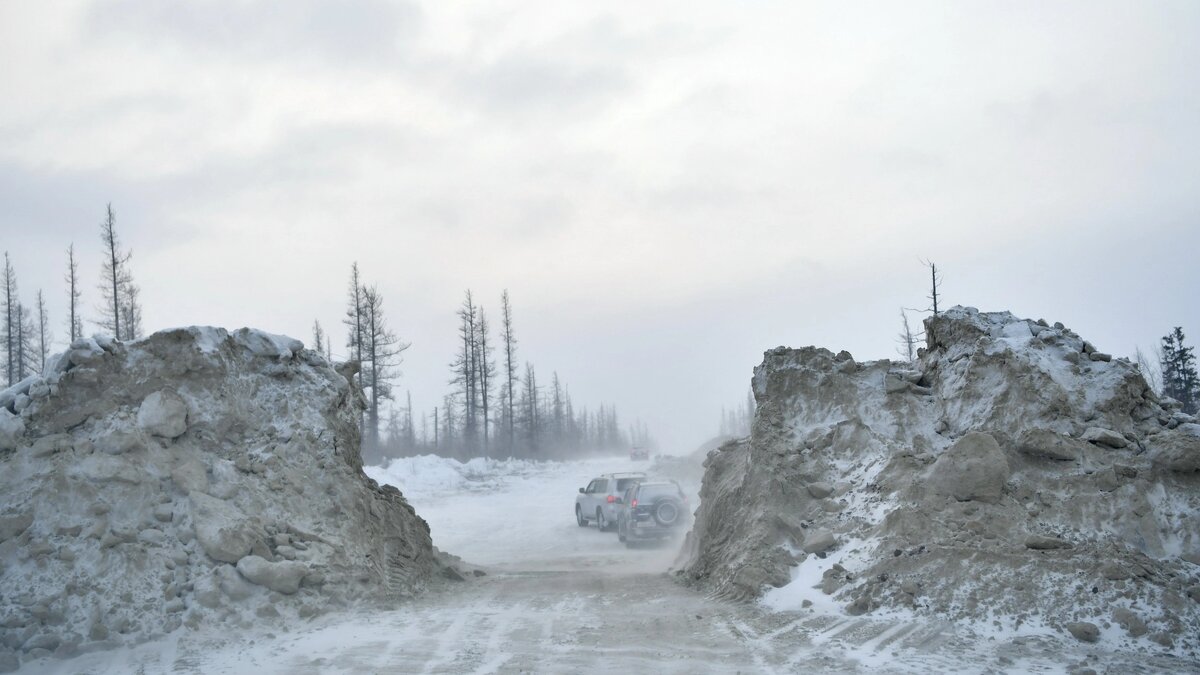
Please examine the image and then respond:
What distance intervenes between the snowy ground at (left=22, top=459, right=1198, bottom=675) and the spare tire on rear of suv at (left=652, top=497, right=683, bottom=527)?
6174 millimetres

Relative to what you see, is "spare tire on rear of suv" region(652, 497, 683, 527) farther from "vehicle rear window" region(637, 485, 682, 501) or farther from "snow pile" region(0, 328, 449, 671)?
"snow pile" region(0, 328, 449, 671)

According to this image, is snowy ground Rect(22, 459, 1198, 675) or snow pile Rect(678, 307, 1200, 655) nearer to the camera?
snowy ground Rect(22, 459, 1198, 675)

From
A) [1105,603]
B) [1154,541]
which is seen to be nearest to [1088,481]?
[1154,541]

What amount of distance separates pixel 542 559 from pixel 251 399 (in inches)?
330

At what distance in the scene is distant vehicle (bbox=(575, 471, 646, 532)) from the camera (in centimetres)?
2244

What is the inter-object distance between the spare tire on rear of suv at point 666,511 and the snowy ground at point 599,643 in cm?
617

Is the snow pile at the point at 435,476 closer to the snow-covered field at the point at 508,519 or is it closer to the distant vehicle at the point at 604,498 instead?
the snow-covered field at the point at 508,519

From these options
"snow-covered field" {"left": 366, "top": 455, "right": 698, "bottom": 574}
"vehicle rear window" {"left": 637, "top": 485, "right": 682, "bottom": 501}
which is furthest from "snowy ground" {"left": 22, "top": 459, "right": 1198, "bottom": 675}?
"vehicle rear window" {"left": 637, "top": 485, "right": 682, "bottom": 501}

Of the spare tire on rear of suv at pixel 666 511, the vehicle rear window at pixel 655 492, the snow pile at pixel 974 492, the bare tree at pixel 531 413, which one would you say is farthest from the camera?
the bare tree at pixel 531 413

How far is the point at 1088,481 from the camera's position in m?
9.91

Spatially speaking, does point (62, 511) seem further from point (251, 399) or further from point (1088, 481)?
point (1088, 481)

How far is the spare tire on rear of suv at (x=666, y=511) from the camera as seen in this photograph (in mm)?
19391

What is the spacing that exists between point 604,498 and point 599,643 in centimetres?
1393

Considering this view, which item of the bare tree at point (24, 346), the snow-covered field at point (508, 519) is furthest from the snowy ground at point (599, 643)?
the bare tree at point (24, 346)
